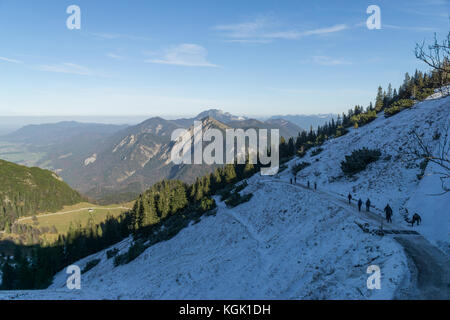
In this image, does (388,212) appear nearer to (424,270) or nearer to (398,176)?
(424,270)

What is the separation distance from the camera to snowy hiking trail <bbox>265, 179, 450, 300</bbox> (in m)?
11.4

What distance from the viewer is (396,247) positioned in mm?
16188

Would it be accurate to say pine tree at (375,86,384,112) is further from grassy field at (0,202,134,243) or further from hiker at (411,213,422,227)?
grassy field at (0,202,134,243)

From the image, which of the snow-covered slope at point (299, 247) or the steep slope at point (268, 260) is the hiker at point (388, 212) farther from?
the steep slope at point (268, 260)

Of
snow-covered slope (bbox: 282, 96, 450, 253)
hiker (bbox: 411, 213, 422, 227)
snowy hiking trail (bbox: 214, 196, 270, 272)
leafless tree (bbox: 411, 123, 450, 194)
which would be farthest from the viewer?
snowy hiking trail (bbox: 214, 196, 270, 272)

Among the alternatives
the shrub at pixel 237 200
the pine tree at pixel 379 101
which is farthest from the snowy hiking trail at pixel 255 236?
the pine tree at pixel 379 101

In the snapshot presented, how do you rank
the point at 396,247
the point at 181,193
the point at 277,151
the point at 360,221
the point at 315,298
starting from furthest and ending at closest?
the point at 277,151 → the point at 181,193 → the point at 360,221 → the point at 396,247 → the point at 315,298

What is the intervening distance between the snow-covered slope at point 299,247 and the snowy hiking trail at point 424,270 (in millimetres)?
120

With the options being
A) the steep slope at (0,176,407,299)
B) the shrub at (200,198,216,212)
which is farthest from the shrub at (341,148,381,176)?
the shrub at (200,198,216,212)

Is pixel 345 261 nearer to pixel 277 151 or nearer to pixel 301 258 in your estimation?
pixel 301 258

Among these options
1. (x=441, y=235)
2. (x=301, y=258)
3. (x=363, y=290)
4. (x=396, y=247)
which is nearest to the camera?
(x=363, y=290)

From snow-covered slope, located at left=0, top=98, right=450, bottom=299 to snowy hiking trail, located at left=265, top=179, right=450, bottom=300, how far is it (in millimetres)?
120
